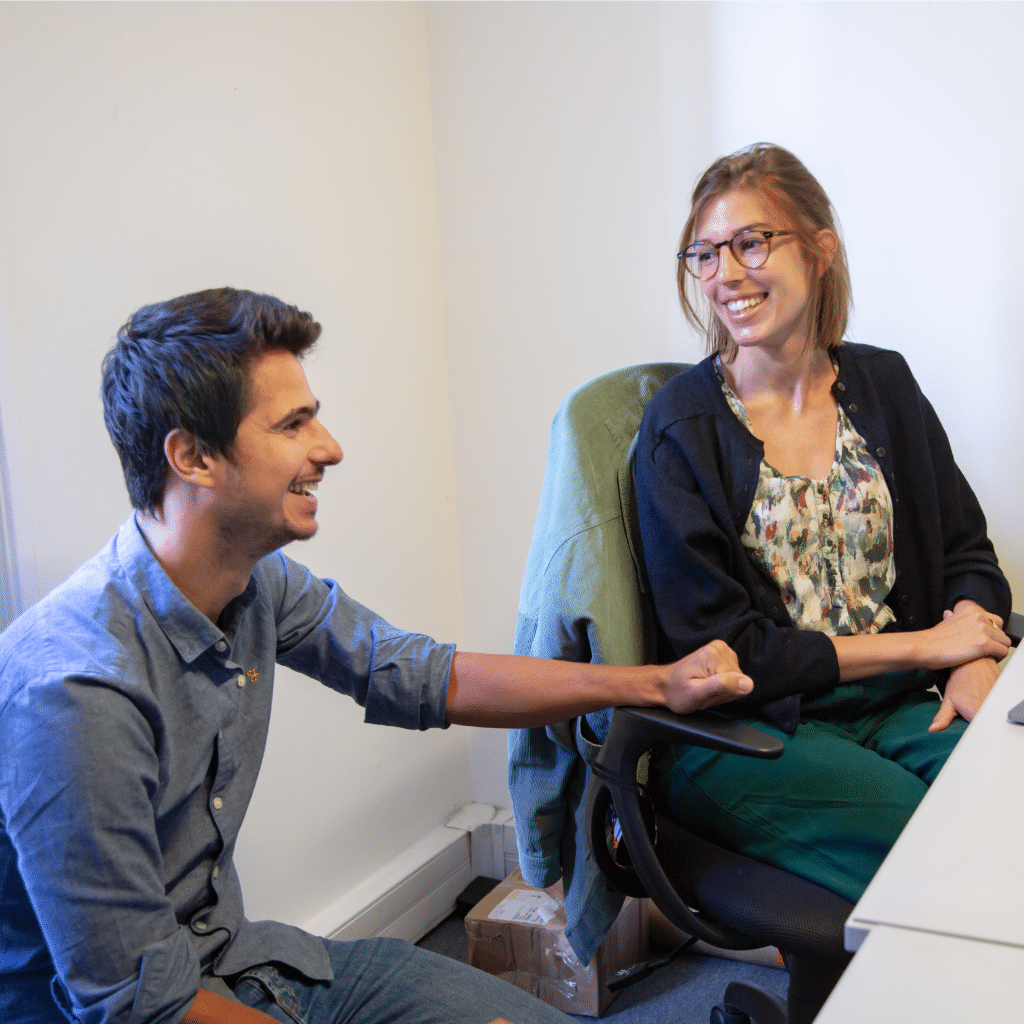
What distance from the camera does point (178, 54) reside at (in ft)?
5.74

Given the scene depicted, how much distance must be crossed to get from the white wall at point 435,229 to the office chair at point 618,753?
68 centimetres

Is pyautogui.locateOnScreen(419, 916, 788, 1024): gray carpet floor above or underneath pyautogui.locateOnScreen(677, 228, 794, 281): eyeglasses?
underneath

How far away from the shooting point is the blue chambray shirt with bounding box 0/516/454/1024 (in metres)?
0.88

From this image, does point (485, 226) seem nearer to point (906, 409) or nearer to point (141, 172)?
point (141, 172)

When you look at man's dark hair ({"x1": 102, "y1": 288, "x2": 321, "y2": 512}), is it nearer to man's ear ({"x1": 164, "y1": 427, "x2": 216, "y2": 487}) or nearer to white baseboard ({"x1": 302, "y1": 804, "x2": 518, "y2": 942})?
man's ear ({"x1": 164, "y1": 427, "x2": 216, "y2": 487})

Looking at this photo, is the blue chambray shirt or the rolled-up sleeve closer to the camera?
the blue chambray shirt

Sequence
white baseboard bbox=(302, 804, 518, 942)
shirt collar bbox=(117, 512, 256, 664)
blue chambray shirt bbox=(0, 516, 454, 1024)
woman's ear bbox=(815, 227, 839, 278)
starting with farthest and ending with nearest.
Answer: white baseboard bbox=(302, 804, 518, 942) → woman's ear bbox=(815, 227, 839, 278) → shirt collar bbox=(117, 512, 256, 664) → blue chambray shirt bbox=(0, 516, 454, 1024)

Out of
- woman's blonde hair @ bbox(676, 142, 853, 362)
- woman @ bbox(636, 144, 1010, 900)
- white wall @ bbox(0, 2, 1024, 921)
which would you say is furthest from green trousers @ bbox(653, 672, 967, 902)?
white wall @ bbox(0, 2, 1024, 921)

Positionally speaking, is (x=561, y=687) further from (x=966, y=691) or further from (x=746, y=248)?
(x=746, y=248)

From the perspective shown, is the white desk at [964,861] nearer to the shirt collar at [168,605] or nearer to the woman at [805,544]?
the woman at [805,544]

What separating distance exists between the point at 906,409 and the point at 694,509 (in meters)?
0.46

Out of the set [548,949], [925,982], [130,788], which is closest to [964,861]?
[925,982]

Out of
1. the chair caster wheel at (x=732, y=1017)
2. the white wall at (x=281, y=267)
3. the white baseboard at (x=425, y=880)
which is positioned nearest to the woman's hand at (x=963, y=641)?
the chair caster wheel at (x=732, y=1017)

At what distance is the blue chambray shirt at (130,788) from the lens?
88 cm
